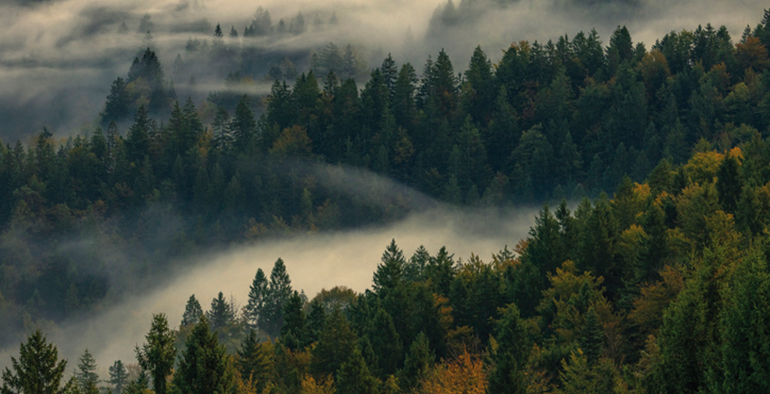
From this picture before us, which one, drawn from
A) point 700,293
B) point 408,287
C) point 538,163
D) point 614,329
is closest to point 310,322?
point 408,287

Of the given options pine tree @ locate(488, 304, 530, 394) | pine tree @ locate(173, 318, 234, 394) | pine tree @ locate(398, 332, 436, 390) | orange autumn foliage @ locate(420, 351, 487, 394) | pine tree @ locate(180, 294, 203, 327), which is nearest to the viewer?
pine tree @ locate(173, 318, 234, 394)

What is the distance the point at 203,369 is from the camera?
148ft

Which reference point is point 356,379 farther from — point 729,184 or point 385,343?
point 729,184

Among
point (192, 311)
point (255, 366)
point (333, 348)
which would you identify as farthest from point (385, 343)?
point (192, 311)

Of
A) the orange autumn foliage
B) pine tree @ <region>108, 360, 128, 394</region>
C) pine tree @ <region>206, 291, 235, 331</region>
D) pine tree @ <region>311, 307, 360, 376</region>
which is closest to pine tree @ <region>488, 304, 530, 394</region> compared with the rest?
the orange autumn foliage

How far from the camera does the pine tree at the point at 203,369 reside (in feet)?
148

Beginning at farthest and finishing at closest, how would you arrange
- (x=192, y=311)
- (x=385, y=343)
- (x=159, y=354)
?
(x=192, y=311), (x=385, y=343), (x=159, y=354)

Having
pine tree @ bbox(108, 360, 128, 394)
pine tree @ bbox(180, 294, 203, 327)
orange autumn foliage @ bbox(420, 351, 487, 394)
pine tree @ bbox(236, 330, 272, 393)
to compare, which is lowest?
orange autumn foliage @ bbox(420, 351, 487, 394)

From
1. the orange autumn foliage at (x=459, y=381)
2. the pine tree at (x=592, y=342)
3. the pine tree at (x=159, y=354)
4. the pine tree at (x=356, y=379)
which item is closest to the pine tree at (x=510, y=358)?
the orange autumn foliage at (x=459, y=381)

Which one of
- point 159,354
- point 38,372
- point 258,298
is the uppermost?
point 258,298

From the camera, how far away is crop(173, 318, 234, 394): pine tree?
45.0 meters

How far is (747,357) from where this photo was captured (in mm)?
41156

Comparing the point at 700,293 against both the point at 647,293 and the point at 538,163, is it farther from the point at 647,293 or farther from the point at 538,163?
the point at 538,163

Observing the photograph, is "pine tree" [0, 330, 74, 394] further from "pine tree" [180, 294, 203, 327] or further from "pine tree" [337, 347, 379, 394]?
"pine tree" [180, 294, 203, 327]
